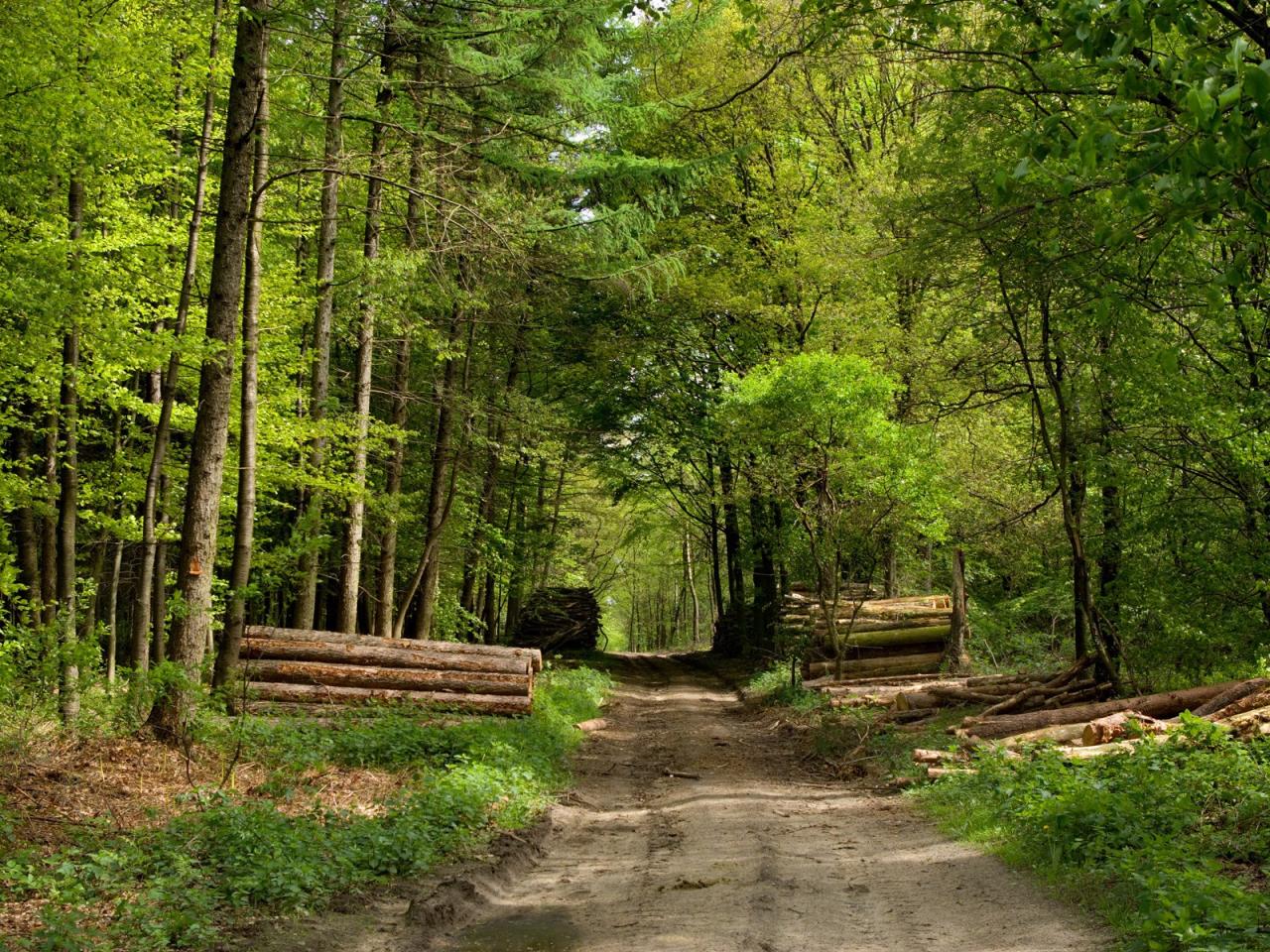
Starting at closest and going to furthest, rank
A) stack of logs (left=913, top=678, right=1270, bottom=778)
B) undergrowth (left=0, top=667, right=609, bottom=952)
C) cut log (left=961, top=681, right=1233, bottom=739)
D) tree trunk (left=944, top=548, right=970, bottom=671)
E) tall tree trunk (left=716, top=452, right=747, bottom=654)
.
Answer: undergrowth (left=0, top=667, right=609, bottom=952), stack of logs (left=913, top=678, right=1270, bottom=778), cut log (left=961, top=681, right=1233, bottom=739), tree trunk (left=944, top=548, right=970, bottom=671), tall tree trunk (left=716, top=452, right=747, bottom=654)

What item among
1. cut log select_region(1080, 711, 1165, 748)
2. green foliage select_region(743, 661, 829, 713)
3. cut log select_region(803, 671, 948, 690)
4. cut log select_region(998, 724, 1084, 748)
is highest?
cut log select_region(1080, 711, 1165, 748)

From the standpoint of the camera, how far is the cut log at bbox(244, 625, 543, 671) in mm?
14203

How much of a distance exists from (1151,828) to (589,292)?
21220mm

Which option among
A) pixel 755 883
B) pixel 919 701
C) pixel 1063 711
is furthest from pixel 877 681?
pixel 755 883

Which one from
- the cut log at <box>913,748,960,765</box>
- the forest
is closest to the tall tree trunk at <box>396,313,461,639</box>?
the forest

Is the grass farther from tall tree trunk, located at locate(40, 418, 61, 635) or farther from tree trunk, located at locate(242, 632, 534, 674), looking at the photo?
tall tree trunk, located at locate(40, 418, 61, 635)

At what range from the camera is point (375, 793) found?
9312 mm

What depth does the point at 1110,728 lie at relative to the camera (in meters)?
10.4

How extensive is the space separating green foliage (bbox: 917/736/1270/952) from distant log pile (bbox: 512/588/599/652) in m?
23.6

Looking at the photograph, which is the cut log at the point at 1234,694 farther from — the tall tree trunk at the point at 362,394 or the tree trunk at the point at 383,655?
the tall tree trunk at the point at 362,394

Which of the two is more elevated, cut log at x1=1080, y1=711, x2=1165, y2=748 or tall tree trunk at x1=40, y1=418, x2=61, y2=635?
tall tree trunk at x1=40, y1=418, x2=61, y2=635

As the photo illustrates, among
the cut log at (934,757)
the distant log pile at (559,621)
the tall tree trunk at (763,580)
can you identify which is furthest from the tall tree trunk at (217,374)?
the distant log pile at (559,621)

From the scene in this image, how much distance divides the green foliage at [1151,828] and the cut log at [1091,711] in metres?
2.48

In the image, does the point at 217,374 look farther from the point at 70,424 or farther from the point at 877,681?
the point at 877,681
